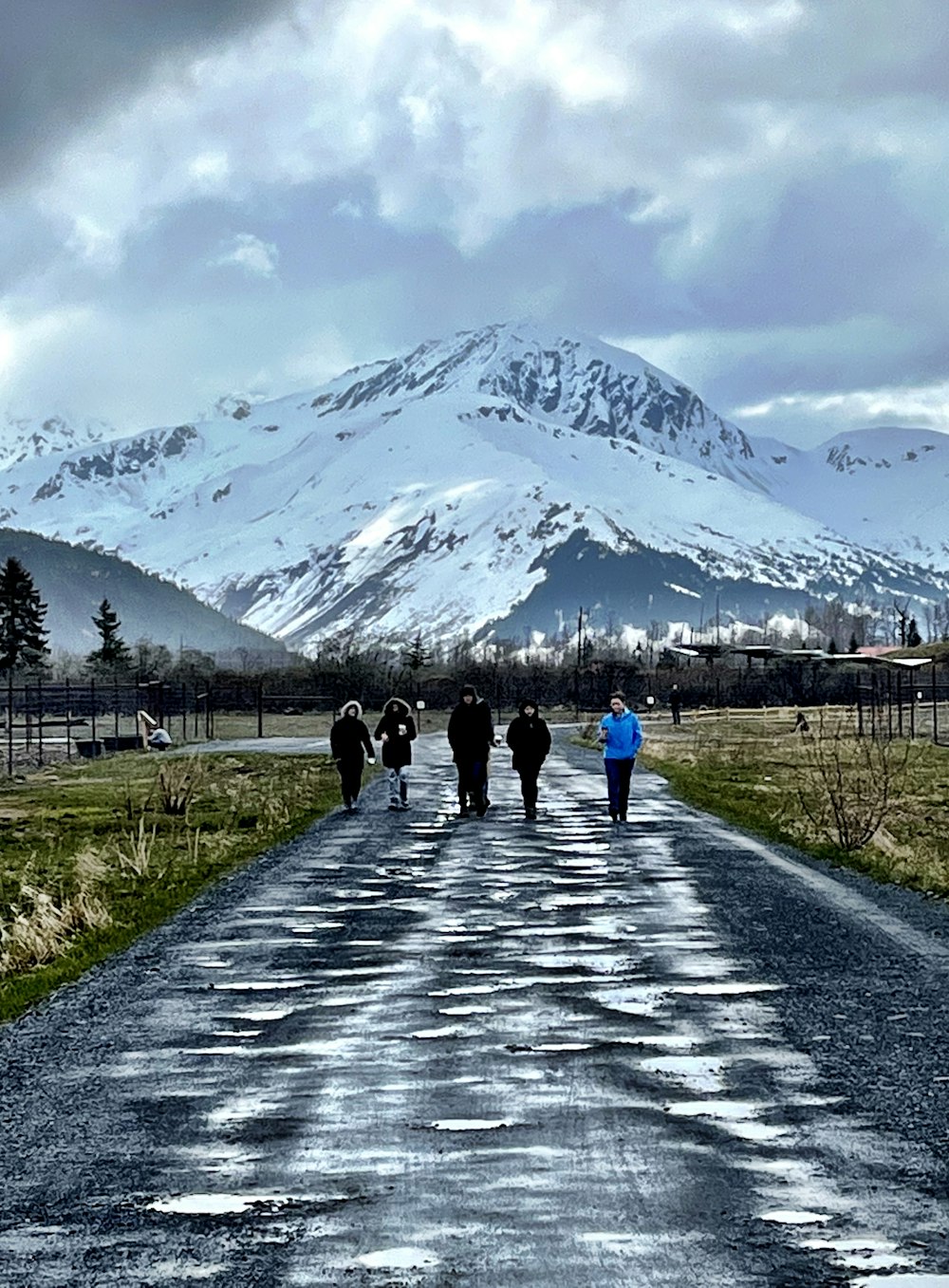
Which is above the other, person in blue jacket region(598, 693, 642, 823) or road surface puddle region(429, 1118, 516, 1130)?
person in blue jacket region(598, 693, 642, 823)

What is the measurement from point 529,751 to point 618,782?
6.28 ft

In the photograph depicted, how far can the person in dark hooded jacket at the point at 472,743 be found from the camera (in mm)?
27359

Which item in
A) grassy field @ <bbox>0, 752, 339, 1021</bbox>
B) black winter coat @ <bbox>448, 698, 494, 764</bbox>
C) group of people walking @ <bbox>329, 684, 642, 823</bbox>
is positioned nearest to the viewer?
grassy field @ <bbox>0, 752, 339, 1021</bbox>

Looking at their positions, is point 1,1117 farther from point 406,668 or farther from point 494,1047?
point 406,668

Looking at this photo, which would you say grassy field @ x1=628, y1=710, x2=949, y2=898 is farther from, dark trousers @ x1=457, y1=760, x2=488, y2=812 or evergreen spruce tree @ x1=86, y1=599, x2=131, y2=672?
evergreen spruce tree @ x1=86, y1=599, x2=131, y2=672

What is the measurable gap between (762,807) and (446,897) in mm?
14891

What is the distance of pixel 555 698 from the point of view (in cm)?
12494

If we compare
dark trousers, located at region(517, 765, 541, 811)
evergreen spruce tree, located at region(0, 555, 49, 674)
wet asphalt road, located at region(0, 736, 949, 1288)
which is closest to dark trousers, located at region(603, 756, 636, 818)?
dark trousers, located at region(517, 765, 541, 811)

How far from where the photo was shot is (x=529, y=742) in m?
27.8

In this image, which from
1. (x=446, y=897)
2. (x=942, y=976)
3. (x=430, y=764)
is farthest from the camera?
(x=430, y=764)

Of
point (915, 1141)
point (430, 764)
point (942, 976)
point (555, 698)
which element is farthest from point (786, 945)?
point (555, 698)

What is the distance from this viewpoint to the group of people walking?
85.6ft

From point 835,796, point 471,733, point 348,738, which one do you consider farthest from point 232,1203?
point 348,738

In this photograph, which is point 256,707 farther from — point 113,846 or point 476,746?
point 113,846
